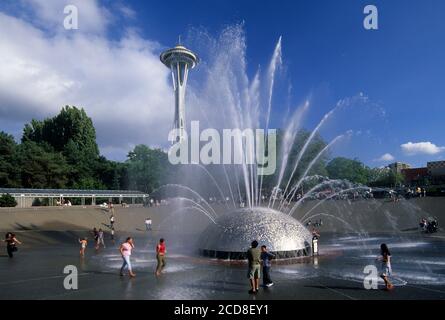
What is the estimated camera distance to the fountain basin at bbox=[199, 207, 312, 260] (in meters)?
18.9

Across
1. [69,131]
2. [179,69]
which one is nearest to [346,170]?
[179,69]

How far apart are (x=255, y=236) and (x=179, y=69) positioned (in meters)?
95.3

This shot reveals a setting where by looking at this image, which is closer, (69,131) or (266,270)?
(266,270)

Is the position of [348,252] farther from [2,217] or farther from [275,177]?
[275,177]

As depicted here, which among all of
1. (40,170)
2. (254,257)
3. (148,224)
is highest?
(40,170)

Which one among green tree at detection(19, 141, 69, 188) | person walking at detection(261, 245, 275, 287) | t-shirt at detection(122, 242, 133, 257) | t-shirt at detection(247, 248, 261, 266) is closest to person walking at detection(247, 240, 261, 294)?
t-shirt at detection(247, 248, 261, 266)

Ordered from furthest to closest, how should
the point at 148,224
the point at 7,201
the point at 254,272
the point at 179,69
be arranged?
the point at 179,69
the point at 7,201
the point at 148,224
the point at 254,272

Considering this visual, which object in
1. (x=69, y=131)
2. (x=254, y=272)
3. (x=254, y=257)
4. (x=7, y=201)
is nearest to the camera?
(x=254, y=272)

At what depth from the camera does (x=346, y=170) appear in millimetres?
112812

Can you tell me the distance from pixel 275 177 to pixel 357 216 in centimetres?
2753

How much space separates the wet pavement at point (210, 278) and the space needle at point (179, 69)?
87914 mm

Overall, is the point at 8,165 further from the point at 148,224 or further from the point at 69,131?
the point at 148,224
